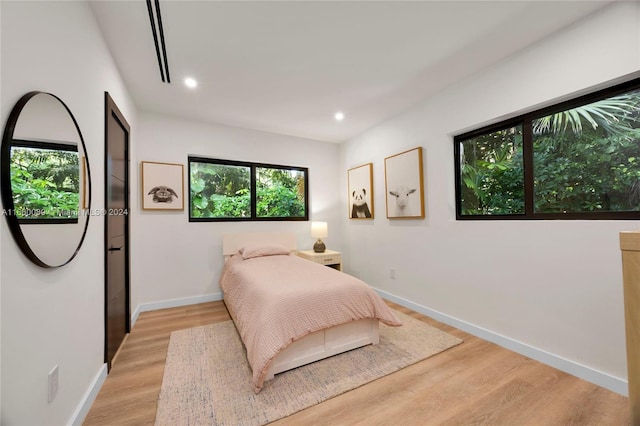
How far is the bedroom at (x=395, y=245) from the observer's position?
3.55ft

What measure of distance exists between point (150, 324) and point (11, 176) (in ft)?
7.84

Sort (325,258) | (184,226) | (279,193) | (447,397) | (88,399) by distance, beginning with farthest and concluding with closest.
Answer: (279,193), (325,258), (184,226), (447,397), (88,399)

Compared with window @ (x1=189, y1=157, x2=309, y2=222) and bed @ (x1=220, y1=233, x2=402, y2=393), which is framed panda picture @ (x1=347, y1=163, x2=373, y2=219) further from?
bed @ (x1=220, y1=233, x2=402, y2=393)

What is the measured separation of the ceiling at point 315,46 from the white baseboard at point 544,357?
2.45 meters

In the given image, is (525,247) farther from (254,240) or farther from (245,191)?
(245,191)

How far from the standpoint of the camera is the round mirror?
3.16 ft

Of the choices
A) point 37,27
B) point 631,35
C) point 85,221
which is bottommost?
point 85,221

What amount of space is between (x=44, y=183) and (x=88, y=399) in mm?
1336

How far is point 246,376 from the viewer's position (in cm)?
188

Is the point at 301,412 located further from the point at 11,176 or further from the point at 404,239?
the point at 404,239

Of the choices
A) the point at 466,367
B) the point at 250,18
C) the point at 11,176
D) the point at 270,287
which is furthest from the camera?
the point at 270,287

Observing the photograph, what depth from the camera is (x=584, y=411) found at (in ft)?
5.02

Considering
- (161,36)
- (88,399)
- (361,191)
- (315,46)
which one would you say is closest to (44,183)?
(88,399)

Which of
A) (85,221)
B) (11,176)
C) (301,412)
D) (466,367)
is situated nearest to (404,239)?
(466,367)
